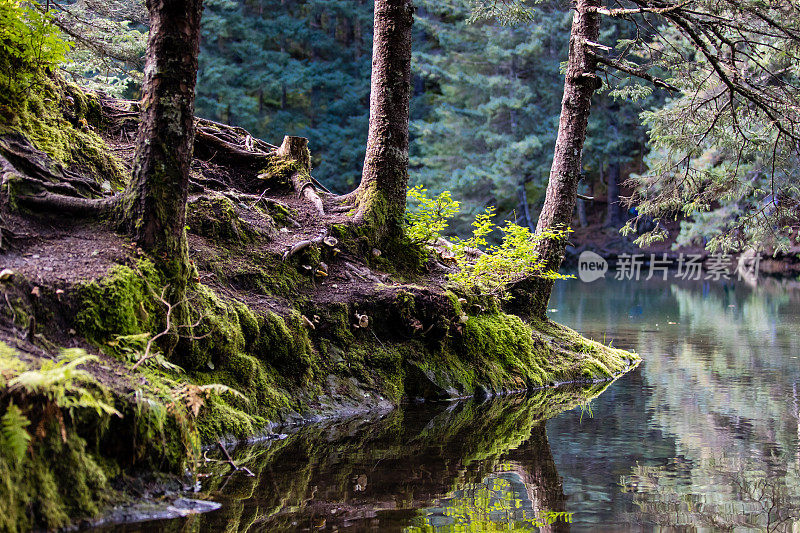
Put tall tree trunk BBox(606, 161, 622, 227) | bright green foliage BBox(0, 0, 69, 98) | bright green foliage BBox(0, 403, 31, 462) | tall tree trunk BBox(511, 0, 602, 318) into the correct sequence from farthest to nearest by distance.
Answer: tall tree trunk BBox(606, 161, 622, 227)
tall tree trunk BBox(511, 0, 602, 318)
bright green foliage BBox(0, 0, 69, 98)
bright green foliage BBox(0, 403, 31, 462)

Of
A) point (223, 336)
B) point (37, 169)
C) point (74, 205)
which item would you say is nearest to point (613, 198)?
point (223, 336)

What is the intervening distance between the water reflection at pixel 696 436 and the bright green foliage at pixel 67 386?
2330 millimetres

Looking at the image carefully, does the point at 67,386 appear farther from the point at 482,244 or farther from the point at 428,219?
the point at 482,244

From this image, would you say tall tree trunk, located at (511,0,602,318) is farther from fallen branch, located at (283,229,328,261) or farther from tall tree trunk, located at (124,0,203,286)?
tall tree trunk, located at (124,0,203,286)

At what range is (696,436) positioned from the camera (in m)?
5.31

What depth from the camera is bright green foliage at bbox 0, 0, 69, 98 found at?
200 inches

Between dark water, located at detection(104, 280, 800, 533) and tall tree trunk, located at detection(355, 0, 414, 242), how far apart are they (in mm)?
2145

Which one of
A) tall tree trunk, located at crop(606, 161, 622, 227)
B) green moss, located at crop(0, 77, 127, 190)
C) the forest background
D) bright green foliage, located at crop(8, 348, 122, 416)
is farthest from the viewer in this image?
tall tree trunk, located at crop(606, 161, 622, 227)

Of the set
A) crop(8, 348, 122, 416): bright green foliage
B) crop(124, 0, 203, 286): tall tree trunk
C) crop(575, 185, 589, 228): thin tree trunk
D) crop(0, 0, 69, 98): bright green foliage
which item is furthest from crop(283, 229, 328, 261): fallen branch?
crop(575, 185, 589, 228): thin tree trunk

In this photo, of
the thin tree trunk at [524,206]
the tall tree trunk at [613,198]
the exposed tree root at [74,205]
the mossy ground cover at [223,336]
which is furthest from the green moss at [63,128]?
the tall tree trunk at [613,198]

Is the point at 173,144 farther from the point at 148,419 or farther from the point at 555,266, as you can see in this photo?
the point at 555,266

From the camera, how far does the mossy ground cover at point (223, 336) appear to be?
3297mm

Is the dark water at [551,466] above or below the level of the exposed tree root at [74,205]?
below

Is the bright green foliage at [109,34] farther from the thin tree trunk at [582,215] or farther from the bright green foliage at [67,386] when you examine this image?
the thin tree trunk at [582,215]
